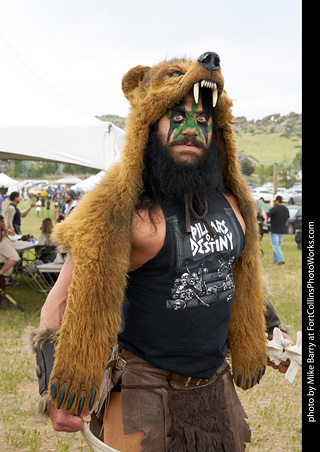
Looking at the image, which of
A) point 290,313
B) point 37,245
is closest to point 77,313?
point 290,313

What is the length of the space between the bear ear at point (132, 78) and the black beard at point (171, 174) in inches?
9.8

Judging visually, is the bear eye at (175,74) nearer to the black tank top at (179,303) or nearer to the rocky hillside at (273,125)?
the black tank top at (179,303)

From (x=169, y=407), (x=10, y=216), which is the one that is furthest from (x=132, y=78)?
(x=10, y=216)

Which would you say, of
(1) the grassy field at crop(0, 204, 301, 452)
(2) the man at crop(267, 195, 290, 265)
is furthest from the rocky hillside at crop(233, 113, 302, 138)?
(1) the grassy field at crop(0, 204, 301, 452)

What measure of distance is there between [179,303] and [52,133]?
16.2 ft

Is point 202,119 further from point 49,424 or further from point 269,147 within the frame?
point 269,147

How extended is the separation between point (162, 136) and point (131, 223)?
1.13ft

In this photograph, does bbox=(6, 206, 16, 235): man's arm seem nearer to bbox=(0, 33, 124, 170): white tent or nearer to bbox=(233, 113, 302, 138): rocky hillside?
bbox=(0, 33, 124, 170): white tent

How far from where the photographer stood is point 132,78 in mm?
1976

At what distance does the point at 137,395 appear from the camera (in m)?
1.78

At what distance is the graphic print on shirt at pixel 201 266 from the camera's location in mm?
1762

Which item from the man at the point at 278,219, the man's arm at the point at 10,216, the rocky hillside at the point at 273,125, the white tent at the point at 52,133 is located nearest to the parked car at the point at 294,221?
the man at the point at 278,219

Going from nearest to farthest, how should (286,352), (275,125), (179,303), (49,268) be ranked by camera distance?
1. (179,303)
2. (286,352)
3. (49,268)
4. (275,125)
